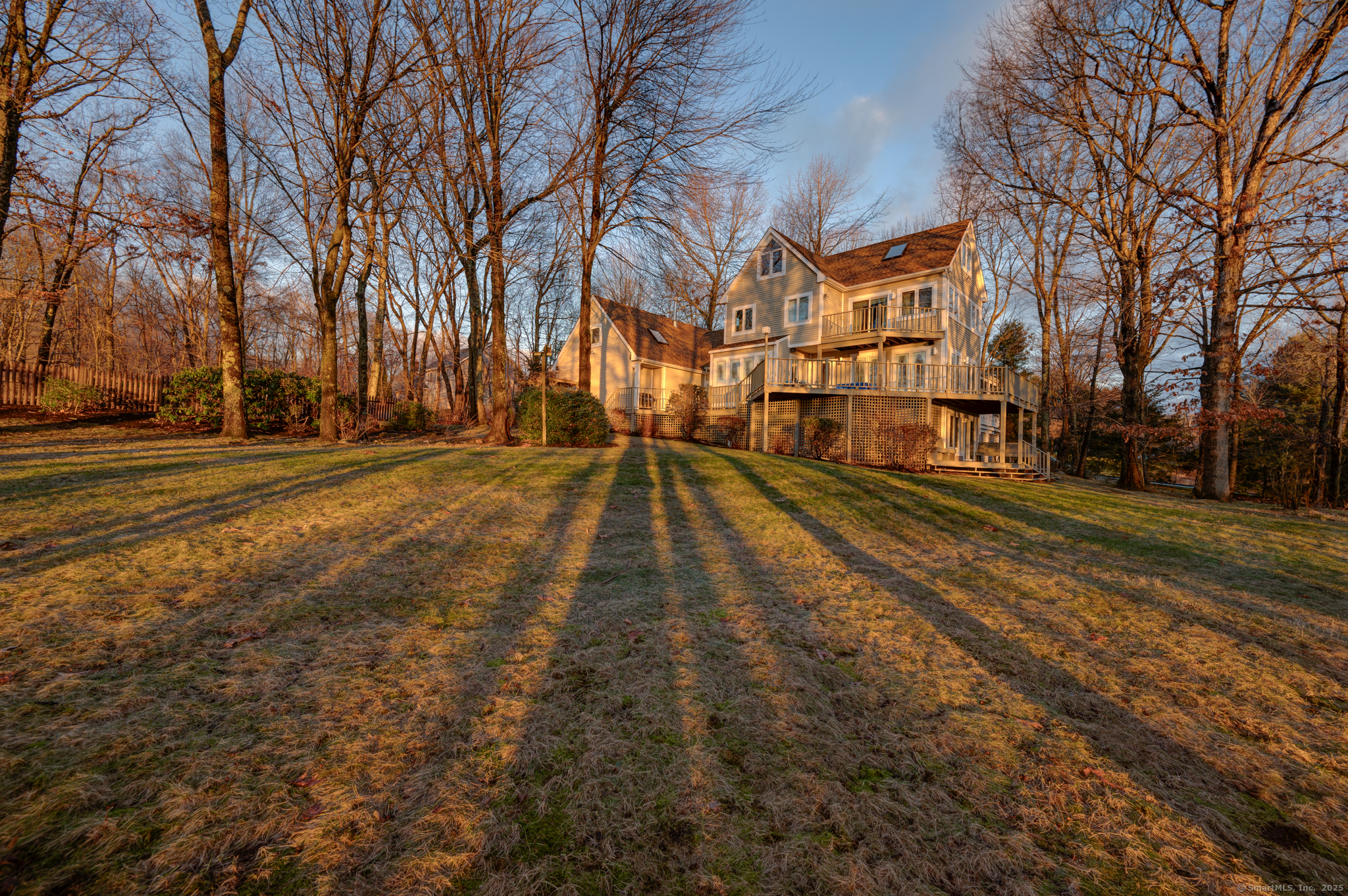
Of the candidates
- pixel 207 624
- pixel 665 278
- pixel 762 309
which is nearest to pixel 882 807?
pixel 207 624

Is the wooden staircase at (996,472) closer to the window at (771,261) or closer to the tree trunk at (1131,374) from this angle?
the tree trunk at (1131,374)

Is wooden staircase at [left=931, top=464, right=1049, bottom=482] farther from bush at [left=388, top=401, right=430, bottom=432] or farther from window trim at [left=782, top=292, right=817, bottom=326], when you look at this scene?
bush at [left=388, top=401, right=430, bottom=432]

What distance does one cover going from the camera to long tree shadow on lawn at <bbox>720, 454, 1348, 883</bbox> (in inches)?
79.4

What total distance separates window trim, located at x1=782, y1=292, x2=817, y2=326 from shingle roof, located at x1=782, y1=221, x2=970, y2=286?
1.22m

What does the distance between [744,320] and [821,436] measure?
10.9 m

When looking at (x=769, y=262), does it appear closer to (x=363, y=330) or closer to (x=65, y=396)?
(x=363, y=330)

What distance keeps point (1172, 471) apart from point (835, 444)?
25734mm

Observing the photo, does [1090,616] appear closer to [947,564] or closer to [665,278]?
[947,564]

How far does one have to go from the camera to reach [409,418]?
19844 millimetres

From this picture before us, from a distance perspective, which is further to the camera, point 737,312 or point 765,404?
point 737,312

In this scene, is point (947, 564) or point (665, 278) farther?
point (665, 278)

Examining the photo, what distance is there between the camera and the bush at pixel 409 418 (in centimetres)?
1980

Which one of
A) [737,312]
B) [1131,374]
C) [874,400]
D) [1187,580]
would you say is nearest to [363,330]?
[737,312]

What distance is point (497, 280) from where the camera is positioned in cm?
1415
